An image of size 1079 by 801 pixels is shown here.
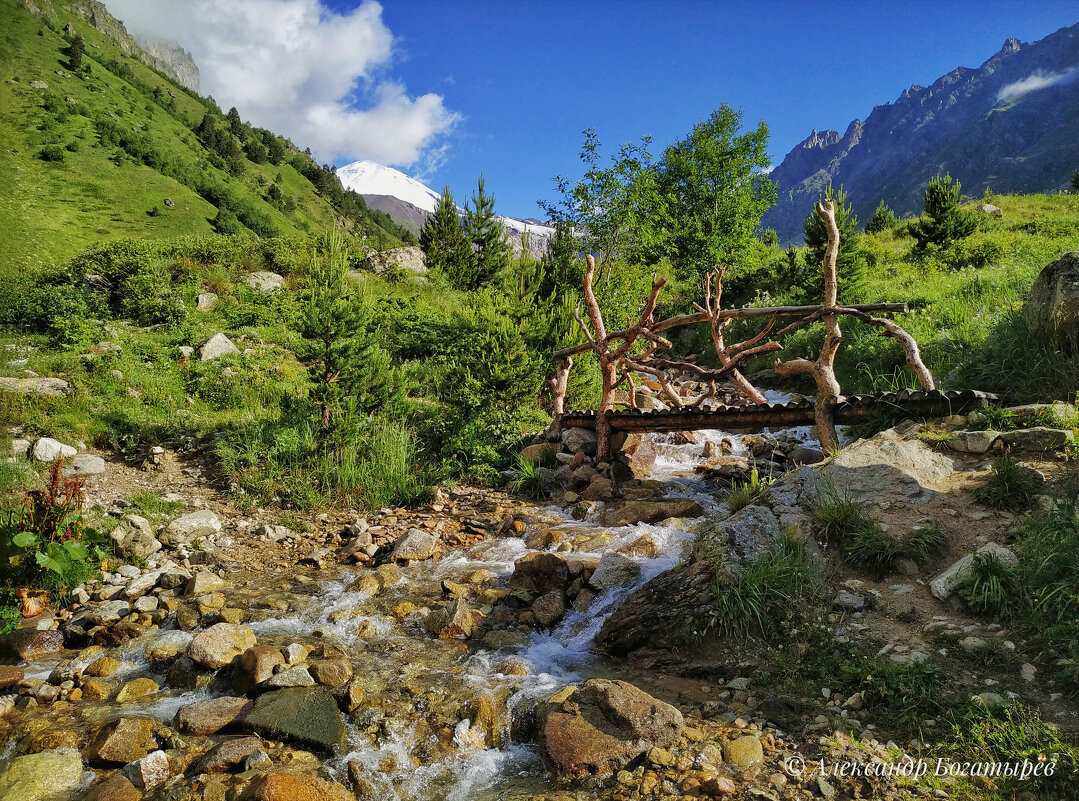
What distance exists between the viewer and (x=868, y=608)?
4.05 meters

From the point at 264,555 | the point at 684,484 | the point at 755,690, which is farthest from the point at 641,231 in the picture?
the point at 755,690

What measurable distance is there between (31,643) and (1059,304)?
1114 cm

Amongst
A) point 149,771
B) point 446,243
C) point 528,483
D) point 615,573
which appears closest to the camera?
point 149,771

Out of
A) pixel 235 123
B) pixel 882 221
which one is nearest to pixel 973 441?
pixel 882 221

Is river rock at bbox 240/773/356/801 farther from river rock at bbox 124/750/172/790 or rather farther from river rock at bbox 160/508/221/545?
river rock at bbox 160/508/221/545

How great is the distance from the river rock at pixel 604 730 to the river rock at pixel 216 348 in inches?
510

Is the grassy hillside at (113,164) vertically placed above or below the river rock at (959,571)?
above

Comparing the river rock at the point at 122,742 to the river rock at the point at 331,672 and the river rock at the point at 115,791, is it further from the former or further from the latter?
the river rock at the point at 331,672

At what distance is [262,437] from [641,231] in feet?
47.2

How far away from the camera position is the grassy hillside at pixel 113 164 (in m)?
33.2

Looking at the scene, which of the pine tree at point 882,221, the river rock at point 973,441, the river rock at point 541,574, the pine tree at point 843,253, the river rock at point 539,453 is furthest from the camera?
the pine tree at point 882,221

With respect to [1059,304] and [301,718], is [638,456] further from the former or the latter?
[301,718]

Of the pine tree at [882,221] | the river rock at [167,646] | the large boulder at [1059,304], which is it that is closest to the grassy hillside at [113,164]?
the river rock at [167,646]

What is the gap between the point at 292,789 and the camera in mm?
2934
